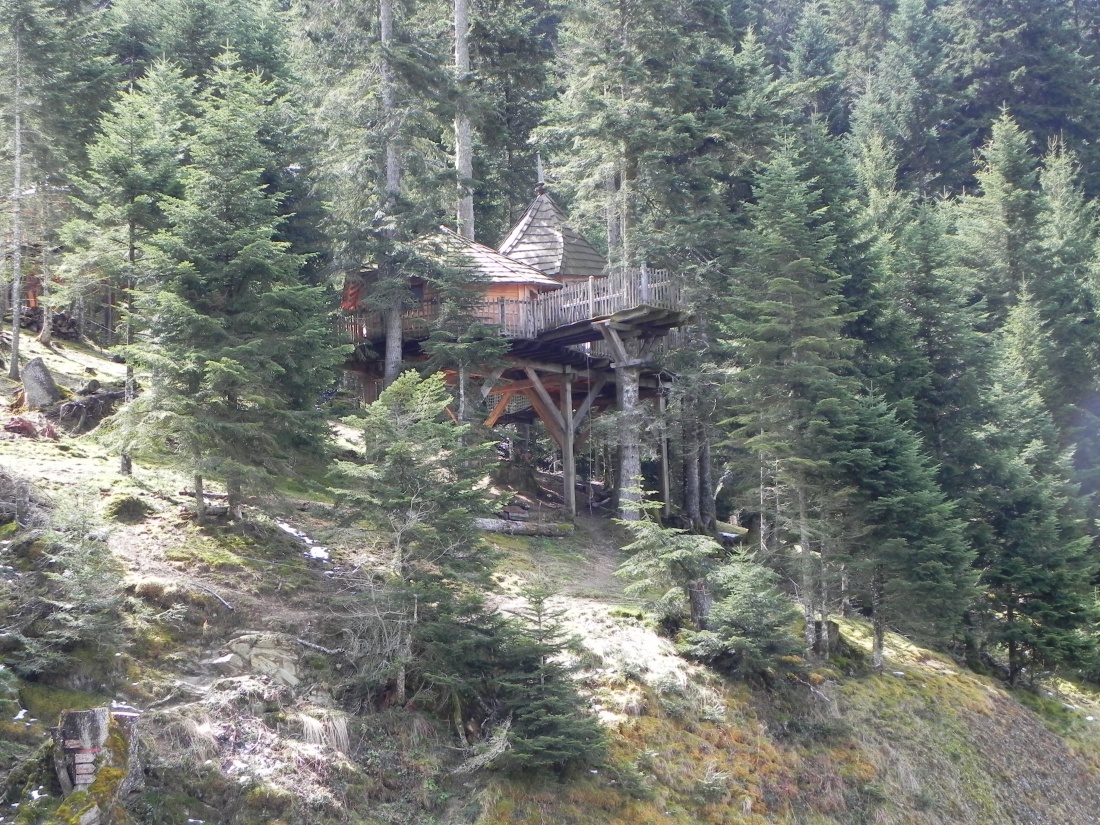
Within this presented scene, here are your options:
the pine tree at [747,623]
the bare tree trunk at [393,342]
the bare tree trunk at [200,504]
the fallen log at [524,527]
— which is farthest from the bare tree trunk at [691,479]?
the bare tree trunk at [200,504]

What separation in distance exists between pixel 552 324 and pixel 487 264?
2.78 meters

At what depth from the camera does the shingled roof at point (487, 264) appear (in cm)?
2317

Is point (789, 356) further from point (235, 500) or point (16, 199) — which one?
point (16, 199)

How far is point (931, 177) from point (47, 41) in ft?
131

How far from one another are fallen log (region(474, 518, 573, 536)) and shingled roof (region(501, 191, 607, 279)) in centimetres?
760

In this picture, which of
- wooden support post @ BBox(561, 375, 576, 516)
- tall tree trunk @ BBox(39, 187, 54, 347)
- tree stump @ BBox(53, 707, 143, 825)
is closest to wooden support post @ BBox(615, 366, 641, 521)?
wooden support post @ BBox(561, 375, 576, 516)

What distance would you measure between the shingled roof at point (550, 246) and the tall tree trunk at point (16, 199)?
12358 millimetres

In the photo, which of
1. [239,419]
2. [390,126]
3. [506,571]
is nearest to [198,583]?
[239,419]

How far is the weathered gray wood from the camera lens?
20.0 metres

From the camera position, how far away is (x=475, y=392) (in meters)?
24.5

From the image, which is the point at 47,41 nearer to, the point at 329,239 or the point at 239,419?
the point at 329,239

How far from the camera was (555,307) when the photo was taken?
78.9 ft

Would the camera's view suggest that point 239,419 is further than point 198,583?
Yes

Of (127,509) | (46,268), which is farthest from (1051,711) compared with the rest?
(46,268)
